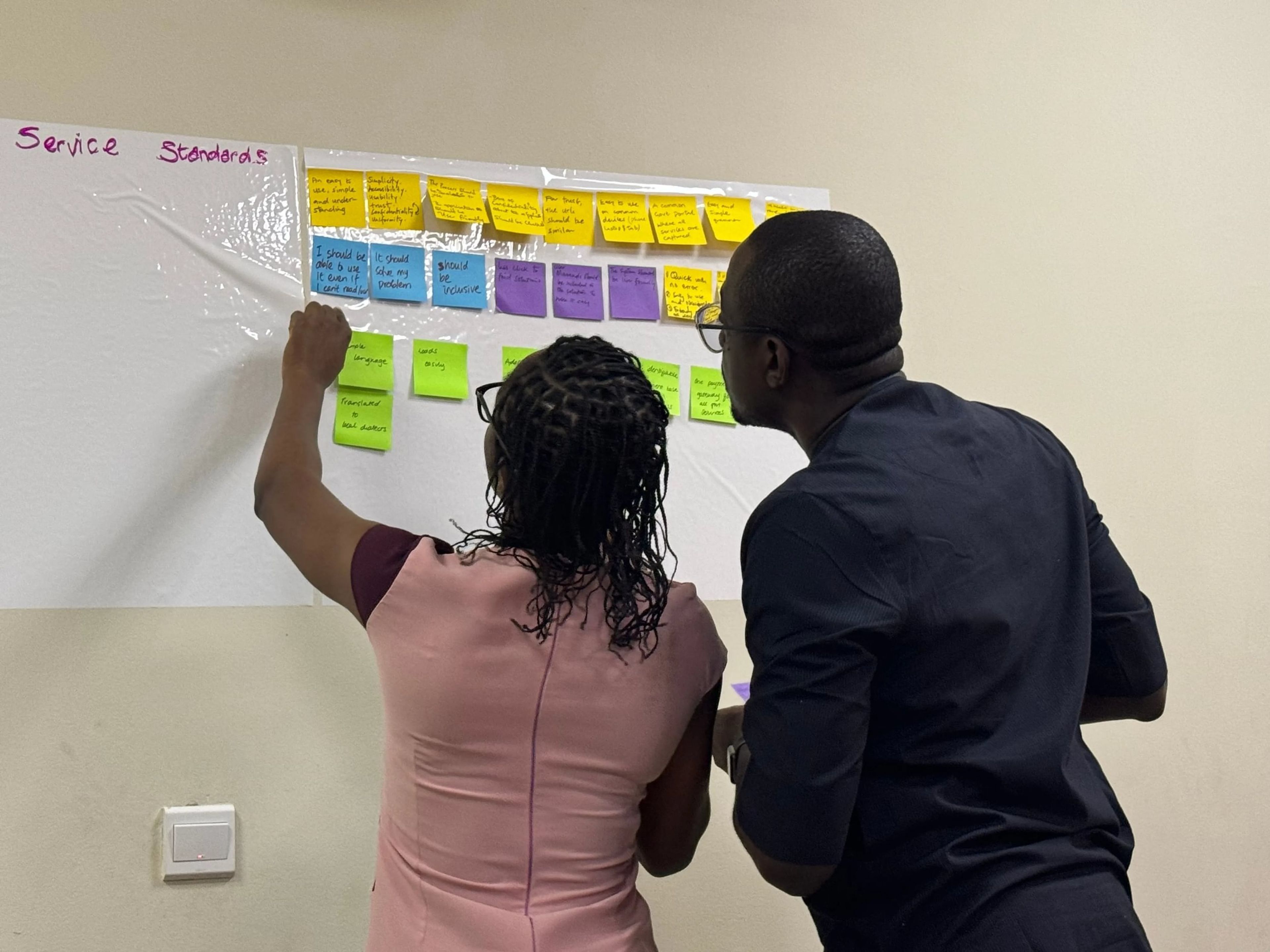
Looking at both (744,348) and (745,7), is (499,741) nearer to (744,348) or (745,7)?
(744,348)

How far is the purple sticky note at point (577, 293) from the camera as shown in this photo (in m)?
1.64

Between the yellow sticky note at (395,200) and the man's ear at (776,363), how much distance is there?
66cm

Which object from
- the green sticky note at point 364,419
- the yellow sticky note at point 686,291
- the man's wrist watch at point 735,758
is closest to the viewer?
the man's wrist watch at point 735,758

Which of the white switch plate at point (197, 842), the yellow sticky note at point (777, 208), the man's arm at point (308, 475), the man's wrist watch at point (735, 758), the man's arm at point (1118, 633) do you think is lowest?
the white switch plate at point (197, 842)

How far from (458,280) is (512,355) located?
0.13 m

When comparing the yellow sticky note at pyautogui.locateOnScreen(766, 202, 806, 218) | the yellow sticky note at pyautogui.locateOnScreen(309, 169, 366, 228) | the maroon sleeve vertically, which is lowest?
the maroon sleeve

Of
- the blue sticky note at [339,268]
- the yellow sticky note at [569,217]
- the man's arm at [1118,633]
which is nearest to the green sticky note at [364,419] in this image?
the blue sticky note at [339,268]

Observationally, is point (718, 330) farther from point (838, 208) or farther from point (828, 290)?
point (838, 208)

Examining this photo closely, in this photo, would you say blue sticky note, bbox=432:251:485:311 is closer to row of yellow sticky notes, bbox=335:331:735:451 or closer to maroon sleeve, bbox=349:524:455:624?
row of yellow sticky notes, bbox=335:331:735:451

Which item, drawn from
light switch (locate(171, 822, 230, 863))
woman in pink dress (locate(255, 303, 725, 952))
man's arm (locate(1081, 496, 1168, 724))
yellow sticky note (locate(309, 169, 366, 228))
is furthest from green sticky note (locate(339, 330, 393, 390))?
man's arm (locate(1081, 496, 1168, 724))

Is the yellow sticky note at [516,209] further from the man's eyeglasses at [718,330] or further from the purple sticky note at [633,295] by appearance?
the man's eyeglasses at [718,330]

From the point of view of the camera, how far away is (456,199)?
159 cm

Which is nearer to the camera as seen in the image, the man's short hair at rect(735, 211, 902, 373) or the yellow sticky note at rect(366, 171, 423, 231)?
the man's short hair at rect(735, 211, 902, 373)

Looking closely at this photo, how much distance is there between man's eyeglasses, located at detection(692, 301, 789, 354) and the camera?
1.13m
